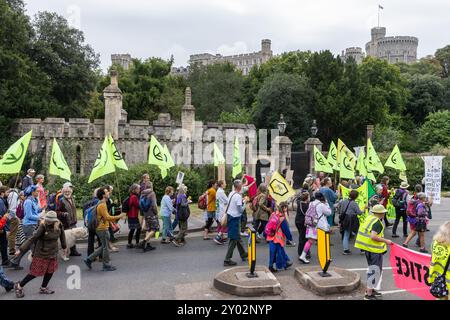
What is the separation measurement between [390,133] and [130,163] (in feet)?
78.5

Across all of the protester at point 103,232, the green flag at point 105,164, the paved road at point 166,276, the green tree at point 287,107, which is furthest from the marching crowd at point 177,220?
the green tree at point 287,107

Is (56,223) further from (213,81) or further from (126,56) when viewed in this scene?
(126,56)

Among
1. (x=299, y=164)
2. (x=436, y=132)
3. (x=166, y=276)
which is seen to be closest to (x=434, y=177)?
(x=166, y=276)

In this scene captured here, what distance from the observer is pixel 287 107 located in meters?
35.8

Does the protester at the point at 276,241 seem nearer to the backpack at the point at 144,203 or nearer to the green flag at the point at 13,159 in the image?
the backpack at the point at 144,203

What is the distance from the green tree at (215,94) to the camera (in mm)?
53969

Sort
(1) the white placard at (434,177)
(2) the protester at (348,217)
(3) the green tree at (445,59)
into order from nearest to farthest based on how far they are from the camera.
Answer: (2) the protester at (348,217), (1) the white placard at (434,177), (3) the green tree at (445,59)

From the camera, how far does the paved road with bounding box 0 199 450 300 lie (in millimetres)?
7949

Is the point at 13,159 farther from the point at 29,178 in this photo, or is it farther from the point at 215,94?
the point at 215,94

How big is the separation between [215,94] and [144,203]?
45.0 m

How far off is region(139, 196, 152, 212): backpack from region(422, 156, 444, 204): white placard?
7569 mm

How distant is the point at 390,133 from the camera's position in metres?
38.6

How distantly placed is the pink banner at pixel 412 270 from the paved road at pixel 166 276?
2.87 feet
